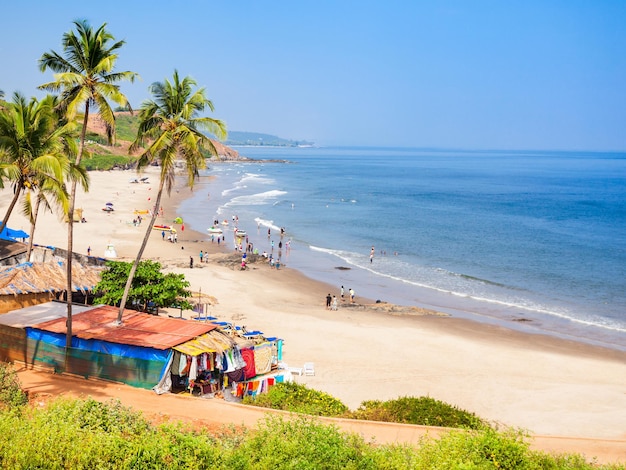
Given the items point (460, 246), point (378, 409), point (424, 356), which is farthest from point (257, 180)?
point (378, 409)

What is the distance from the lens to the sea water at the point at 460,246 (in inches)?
1414

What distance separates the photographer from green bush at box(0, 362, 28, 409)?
13530 mm

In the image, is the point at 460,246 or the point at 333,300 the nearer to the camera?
the point at 333,300

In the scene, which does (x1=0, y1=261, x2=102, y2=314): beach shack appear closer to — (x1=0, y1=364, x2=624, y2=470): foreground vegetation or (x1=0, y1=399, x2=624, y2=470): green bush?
(x1=0, y1=364, x2=624, y2=470): foreground vegetation

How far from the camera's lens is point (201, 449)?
368 inches

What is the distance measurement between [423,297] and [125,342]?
23066 mm

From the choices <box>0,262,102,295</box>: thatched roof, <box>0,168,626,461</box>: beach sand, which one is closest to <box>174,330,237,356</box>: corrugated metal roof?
<box>0,168,626,461</box>: beach sand

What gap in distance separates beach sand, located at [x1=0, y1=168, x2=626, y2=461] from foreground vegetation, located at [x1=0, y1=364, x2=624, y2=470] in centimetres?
765

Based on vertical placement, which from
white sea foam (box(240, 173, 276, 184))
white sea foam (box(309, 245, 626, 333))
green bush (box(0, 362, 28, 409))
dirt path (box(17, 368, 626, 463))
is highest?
white sea foam (box(240, 173, 276, 184))

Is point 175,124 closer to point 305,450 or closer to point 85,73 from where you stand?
point 85,73

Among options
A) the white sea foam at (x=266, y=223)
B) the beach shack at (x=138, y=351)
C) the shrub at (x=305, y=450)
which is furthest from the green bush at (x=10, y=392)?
the white sea foam at (x=266, y=223)

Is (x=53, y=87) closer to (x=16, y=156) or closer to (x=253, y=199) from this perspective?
(x=16, y=156)

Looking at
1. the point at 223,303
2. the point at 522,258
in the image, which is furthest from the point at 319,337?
the point at 522,258

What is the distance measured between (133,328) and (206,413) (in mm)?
4375
